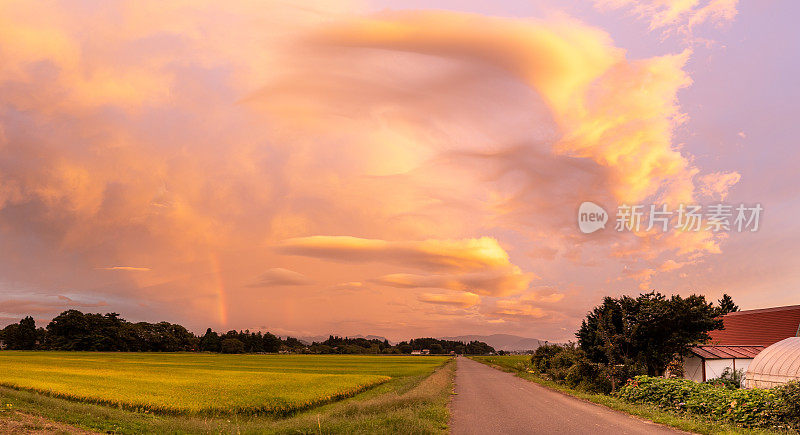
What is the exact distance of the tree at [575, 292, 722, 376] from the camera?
105 ft

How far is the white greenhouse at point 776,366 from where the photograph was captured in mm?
25125

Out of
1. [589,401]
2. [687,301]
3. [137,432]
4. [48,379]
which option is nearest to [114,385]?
[48,379]

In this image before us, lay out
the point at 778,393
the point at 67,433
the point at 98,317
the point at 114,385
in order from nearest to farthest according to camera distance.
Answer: the point at 778,393 → the point at 67,433 → the point at 114,385 → the point at 98,317

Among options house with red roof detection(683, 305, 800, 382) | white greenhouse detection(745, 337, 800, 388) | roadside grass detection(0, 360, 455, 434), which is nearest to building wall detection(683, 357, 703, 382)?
house with red roof detection(683, 305, 800, 382)

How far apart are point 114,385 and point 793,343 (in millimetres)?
43781

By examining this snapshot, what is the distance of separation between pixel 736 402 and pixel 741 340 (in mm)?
40240

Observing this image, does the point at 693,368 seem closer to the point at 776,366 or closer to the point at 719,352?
the point at 719,352

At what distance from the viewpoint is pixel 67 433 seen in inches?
752

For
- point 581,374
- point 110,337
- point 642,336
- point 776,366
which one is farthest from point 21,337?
point 776,366

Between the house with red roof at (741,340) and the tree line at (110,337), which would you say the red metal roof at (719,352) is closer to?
the house with red roof at (741,340)

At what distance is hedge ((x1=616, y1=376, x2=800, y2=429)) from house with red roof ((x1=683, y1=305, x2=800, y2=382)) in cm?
1269

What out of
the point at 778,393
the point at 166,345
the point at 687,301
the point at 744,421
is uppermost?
the point at 687,301

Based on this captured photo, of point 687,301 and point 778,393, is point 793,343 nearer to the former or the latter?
point 687,301

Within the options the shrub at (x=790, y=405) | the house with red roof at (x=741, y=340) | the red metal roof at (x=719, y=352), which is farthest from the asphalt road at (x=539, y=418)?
the red metal roof at (x=719, y=352)
